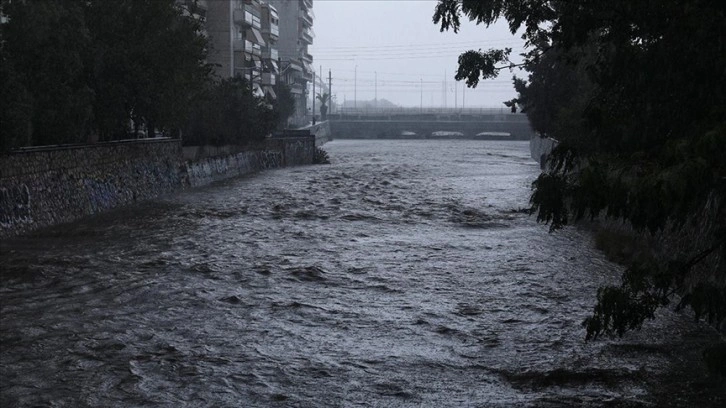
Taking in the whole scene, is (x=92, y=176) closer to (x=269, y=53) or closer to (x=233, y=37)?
(x=233, y=37)

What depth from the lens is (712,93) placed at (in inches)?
339

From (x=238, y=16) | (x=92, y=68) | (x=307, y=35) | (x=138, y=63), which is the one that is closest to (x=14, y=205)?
(x=92, y=68)

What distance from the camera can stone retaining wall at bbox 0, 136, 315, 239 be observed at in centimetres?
3136

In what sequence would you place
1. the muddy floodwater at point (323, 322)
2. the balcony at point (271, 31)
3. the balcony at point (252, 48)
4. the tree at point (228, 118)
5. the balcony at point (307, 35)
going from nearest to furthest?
the muddy floodwater at point (323, 322) → the tree at point (228, 118) → the balcony at point (252, 48) → the balcony at point (271, 31) → the balcony at point (307, 35)

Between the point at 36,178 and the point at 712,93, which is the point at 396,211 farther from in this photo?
the point at 712,93

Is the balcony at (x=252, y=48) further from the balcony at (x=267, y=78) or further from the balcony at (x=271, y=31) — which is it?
the balcony at (x=271, y=31)

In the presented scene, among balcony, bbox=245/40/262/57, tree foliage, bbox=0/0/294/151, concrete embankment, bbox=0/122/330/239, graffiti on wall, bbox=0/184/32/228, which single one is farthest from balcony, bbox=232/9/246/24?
graffiti on wall, bbox=0/184/32/228

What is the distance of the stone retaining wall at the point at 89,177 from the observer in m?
31.4

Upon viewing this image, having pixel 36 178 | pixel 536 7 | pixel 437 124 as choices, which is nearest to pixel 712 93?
pixel 536 7

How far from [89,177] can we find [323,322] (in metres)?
22.5

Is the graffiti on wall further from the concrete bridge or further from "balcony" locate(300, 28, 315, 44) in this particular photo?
the concrete bridge

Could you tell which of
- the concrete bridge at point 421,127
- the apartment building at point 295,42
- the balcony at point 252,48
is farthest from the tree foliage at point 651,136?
the concrete bridge at point 421,127

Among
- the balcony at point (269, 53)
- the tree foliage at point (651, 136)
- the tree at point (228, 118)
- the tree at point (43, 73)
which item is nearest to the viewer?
the tree foliage at point (651, 136)

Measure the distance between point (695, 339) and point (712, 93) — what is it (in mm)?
9085
